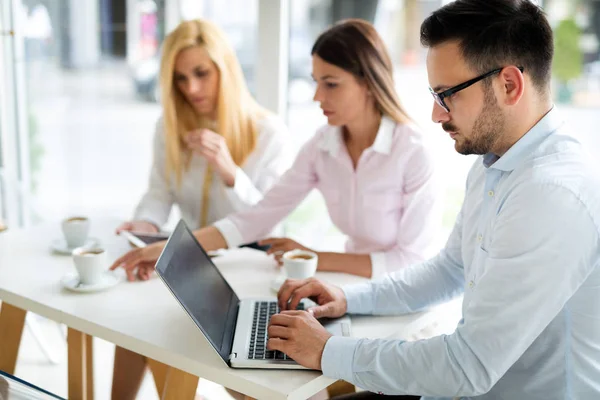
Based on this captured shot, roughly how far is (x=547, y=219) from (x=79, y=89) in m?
2.82

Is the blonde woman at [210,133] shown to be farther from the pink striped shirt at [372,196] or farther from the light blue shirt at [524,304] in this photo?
the light blue shirt at [524,304]

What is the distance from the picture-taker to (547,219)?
3.78 feet

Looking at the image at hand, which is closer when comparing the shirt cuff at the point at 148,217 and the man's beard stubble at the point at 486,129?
the man's beard stubble at the point at 486,129

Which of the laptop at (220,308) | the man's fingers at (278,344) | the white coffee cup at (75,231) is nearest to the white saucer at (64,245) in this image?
the white coffee cup at (75,231)

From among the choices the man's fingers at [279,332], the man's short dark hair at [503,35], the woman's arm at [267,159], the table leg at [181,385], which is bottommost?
the table leg at [181,385]

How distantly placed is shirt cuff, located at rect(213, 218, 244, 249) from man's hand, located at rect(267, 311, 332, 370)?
776 mm

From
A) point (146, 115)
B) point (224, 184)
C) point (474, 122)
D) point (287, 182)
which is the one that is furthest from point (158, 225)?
point (474, 122)

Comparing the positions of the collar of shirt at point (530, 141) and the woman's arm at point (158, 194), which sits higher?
the collar of shirt at point (530, 141)

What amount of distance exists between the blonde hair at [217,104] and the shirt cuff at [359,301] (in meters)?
1.11

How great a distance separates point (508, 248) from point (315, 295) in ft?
1.74

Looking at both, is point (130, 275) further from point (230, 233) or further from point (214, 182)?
point (214, 182)

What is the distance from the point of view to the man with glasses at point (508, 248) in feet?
3.81

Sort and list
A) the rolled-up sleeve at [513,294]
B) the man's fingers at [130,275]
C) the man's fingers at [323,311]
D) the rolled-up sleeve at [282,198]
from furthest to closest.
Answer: the rolled-up sleeve at [282,198] < the man's fingers at [130,275] < the man's fingers at [323,311] < the rolled-up sleeve at [513,294]

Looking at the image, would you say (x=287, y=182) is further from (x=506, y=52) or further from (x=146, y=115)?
(x=146, y=115)
